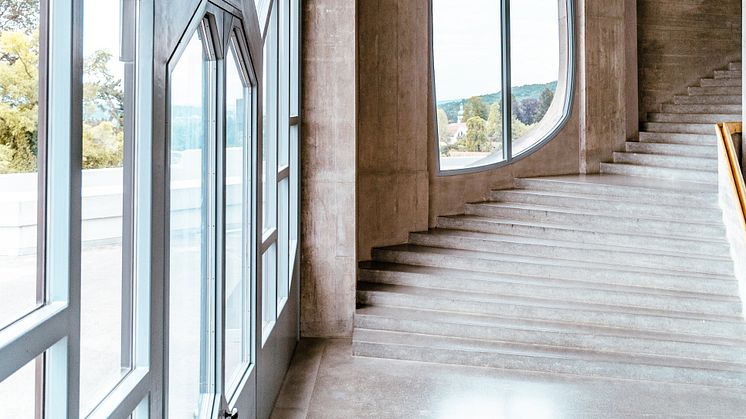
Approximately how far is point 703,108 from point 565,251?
409cm

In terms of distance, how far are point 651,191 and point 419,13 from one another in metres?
2.99

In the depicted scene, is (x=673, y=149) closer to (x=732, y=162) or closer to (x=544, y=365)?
(x=732, y=162)

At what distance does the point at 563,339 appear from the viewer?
5242 mm

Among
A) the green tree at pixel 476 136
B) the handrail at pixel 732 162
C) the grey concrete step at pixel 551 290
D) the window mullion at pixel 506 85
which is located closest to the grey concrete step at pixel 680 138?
the handrail at pixel 732 162

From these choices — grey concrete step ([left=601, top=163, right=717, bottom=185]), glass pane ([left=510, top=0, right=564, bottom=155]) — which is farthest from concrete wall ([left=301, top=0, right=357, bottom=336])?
grey concrete step ([left=601, top=163, right=717, bottom=185])

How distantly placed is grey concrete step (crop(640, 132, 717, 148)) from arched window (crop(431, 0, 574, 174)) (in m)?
1.14

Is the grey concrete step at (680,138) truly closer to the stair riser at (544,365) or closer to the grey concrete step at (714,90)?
the grey concrete step at (714,90)

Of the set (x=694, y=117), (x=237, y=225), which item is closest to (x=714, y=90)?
(x=694, y=117)

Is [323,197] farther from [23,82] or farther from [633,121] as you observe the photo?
[633,121]

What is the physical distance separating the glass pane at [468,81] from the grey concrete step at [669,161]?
1.73 meters

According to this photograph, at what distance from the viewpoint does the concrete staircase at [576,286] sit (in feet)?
16.6

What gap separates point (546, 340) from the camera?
528 cm

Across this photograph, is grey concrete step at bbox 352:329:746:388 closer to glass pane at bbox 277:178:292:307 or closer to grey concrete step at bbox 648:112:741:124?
glass pane at bbox 277:178:292:307

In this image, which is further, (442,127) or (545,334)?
(442,127)
